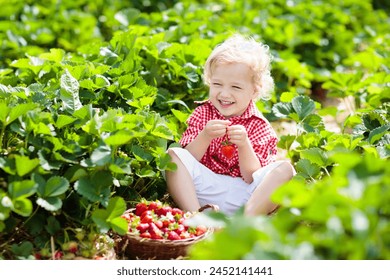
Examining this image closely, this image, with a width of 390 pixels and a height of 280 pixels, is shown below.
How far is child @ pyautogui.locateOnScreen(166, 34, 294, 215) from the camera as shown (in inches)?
128

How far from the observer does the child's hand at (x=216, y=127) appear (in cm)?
321

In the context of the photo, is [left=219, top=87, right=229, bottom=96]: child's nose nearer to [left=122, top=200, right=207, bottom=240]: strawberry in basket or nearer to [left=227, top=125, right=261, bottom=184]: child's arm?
[left=227, top=125, right=261, bottom=184]: child's arm

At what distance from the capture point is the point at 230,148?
3430 millimetres

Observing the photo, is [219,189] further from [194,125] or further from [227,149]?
[194,125]

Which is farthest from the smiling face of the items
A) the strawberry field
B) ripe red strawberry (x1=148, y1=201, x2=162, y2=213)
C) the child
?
ripe red strawberry (x1=148, y1=201, x2=162, y2=213)

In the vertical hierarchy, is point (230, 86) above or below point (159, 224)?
above

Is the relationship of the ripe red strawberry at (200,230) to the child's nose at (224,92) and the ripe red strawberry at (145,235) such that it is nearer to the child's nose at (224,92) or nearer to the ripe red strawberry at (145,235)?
the ripe red strawberry at (145,235)

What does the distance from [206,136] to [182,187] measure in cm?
28

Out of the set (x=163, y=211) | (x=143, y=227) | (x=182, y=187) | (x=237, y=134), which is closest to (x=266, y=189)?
(x=237, y=134)

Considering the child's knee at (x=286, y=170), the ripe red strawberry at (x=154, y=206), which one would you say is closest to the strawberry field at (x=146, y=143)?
the child's knee at (x=286, y=170)

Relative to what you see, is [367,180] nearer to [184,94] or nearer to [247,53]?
[247,53]

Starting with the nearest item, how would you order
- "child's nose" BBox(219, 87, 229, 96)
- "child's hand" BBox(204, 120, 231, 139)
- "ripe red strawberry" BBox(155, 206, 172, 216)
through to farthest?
1. "ripe red strawberry" BBox(155, 206, 172, 216)
2. "child's hand" BBox(204, 120, 231, 139)
3. "child's nose" BBox(219, 87, 229, 96)
